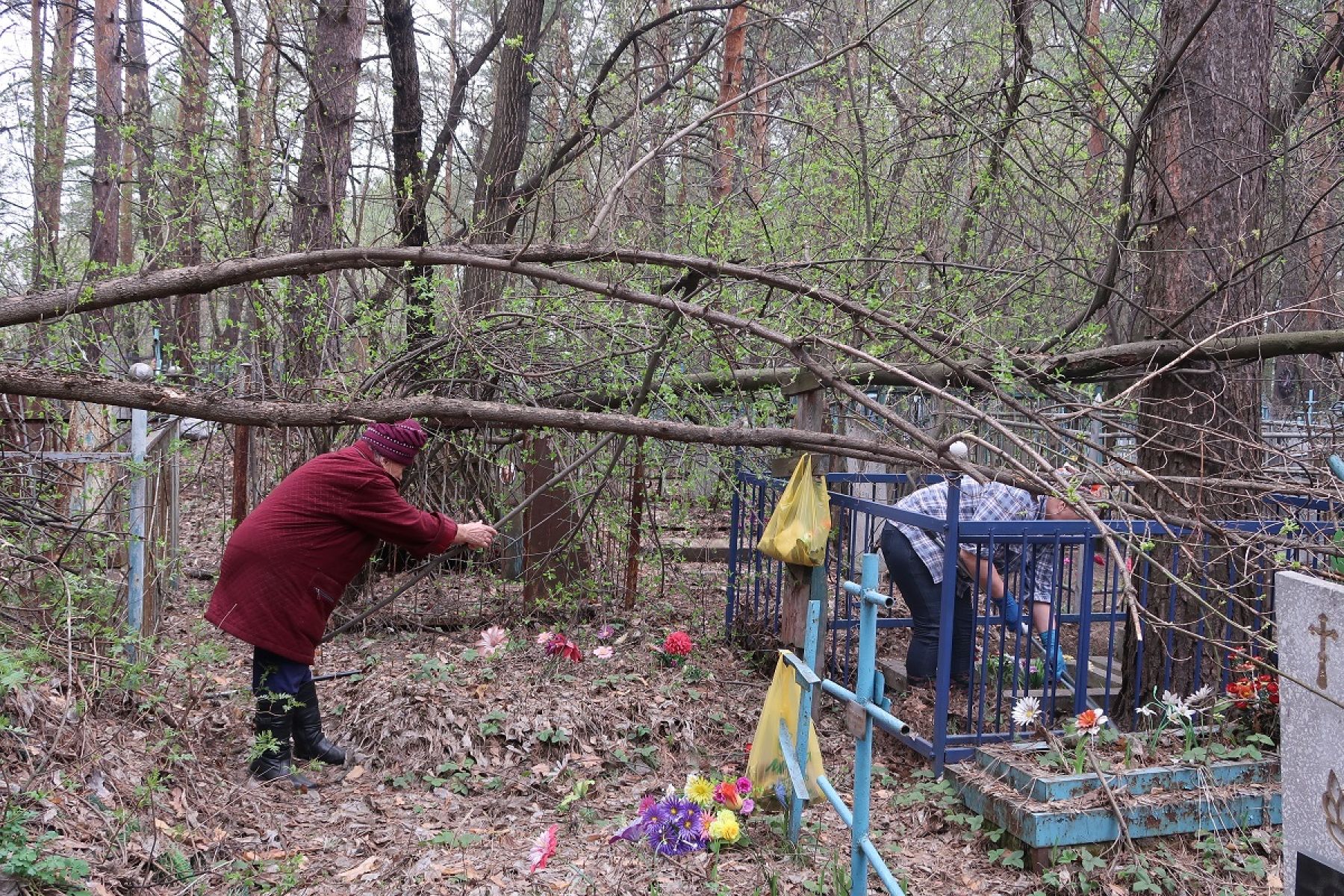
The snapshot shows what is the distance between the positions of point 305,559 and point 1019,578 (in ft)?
11.2

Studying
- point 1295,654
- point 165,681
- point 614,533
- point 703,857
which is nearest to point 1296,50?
Answer: point 614,533

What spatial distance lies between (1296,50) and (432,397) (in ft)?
23.3

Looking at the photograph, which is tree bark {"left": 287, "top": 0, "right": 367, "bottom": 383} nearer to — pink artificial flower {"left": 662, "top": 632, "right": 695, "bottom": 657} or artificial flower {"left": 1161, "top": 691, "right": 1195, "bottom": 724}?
pink artificial flower {"left": 662, "top": 632, "right": 695, "bottom": 657}

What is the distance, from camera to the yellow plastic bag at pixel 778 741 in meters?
4.06

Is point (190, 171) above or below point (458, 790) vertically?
above

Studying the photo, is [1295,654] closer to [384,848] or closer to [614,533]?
[384,848]

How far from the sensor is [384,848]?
3881mm

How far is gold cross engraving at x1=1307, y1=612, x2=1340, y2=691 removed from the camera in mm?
2230

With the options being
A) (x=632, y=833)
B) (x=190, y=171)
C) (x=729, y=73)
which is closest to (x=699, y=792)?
(x=632, y=833)

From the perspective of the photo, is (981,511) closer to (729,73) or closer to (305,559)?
(305,559)

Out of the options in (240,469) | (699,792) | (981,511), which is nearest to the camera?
(699,792)

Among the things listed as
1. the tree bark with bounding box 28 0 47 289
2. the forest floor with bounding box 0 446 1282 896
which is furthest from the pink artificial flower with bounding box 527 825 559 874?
the tree bark with bounding box 28 0 47 289

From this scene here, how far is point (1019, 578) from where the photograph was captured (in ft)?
15.1

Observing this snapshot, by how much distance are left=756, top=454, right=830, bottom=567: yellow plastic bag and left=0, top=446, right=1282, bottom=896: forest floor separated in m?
1.01
